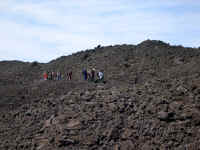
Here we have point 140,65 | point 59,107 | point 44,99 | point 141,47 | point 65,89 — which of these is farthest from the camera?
point 141,47

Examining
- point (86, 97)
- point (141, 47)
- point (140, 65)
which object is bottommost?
point (86, 97)

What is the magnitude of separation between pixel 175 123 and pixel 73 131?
3.84 m

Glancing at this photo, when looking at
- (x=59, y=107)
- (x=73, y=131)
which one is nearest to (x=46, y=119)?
(x=59, y=107)

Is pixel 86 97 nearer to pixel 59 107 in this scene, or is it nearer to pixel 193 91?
pixel 59 107

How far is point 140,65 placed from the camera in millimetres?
24438

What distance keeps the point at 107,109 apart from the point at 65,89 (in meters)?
5.74

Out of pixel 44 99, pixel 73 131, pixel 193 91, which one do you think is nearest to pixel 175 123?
pixel 193 91

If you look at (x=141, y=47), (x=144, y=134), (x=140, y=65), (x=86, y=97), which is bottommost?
(x=144, y=134)

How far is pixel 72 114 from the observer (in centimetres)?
1287

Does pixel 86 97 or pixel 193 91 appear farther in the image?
pixel 86 97

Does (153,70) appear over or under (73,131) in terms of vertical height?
over

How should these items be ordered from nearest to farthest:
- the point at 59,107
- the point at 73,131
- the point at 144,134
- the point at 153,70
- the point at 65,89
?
the point at 144,134 → the point at 73,131 → the point at 59,107 → the point at 65,89 → the point at 153,70

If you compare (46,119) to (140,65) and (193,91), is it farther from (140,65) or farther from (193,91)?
(140,65)

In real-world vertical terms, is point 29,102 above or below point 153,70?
below
